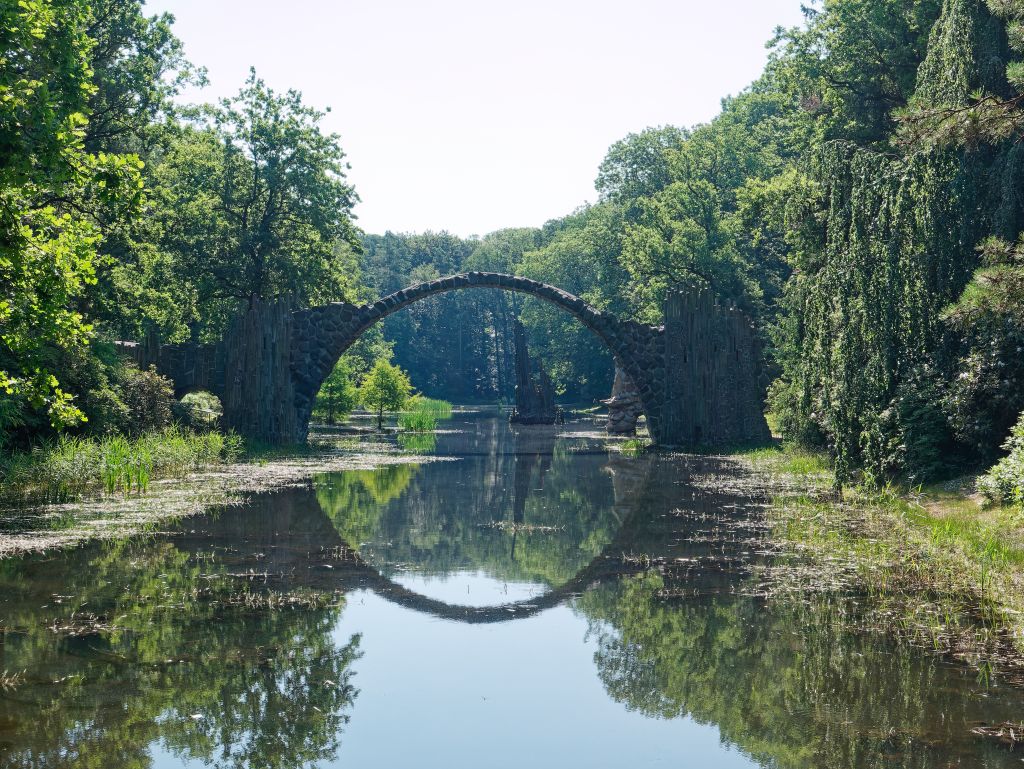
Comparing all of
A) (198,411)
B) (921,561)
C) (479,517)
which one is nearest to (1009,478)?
(921,561)

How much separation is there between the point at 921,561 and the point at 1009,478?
1911 millimetres

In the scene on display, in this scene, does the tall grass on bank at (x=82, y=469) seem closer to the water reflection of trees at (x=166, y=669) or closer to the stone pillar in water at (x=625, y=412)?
the water reflection of trees at (x=166, y=669)

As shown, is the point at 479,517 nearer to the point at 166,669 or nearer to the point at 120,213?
the point at 120,213

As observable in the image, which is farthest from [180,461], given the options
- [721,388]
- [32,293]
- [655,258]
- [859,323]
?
[655,258]

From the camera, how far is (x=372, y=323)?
93.9 feet

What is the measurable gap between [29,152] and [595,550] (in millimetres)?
7544

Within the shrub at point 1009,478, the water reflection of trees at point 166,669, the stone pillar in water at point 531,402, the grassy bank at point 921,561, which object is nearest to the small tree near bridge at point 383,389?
the stone pillar in water at point 531,402

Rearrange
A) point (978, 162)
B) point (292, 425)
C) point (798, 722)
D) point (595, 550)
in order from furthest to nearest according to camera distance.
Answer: point (292, 425), point (978, 162), point (595, 550), point (798, 722)

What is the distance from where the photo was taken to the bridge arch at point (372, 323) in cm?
2741

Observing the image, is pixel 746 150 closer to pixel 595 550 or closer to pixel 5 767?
pixel 595 550

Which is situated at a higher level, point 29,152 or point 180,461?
point 29,152

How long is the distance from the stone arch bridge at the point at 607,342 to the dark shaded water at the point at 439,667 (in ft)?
44.0

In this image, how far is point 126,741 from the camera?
5.45m

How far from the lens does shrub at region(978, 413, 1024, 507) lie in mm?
11102
